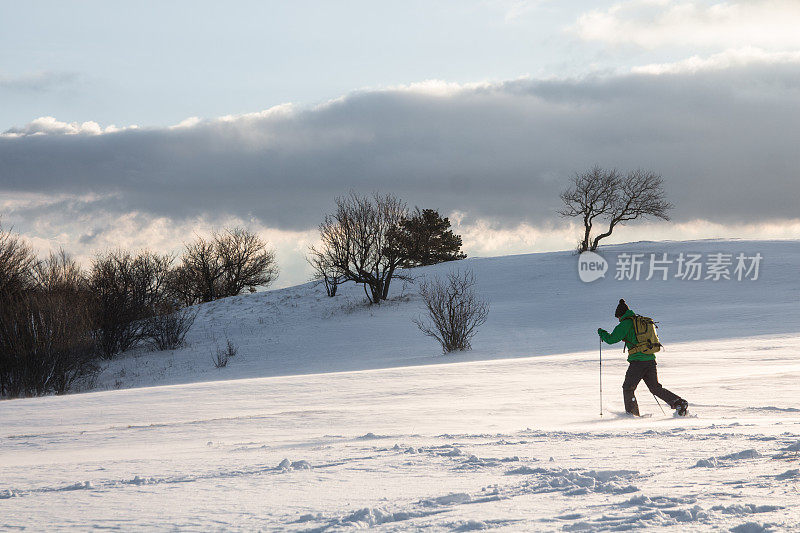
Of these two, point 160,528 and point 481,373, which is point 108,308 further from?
point 160,528

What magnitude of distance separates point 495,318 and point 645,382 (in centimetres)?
2303

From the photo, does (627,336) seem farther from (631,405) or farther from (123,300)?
(123,300)

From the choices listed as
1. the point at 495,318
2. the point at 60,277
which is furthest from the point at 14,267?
the point at 495,318

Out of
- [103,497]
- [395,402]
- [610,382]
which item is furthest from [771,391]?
[103,497]

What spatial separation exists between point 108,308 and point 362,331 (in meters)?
12.6

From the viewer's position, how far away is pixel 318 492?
5648 millimetres

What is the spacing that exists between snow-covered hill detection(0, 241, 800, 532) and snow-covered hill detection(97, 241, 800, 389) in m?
3.66

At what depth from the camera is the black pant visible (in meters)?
10.4

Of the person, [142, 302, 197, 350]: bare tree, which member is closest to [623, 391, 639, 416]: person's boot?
the person

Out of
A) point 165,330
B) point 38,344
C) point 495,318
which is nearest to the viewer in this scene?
point 38,344

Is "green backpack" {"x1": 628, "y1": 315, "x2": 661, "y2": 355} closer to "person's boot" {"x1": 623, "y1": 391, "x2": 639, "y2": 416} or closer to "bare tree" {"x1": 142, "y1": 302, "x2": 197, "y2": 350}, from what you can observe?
"person's boot" {"x1": 623, "y1": 391, "x2": 639, "y2": 416}

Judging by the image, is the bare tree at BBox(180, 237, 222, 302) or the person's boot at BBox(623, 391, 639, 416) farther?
the bare tree at BBox(180, 237, 222, 302)

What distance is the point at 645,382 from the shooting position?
1052 centimetres

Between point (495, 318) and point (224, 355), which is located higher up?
point (495, 318)
